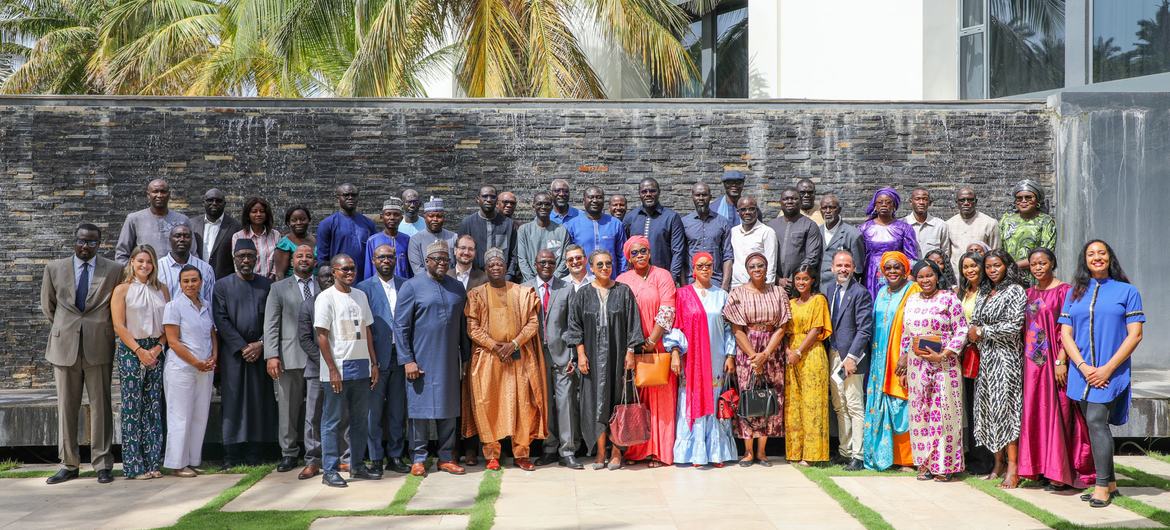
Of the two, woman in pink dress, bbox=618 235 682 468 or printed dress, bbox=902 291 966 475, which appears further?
woman in pink dress, bbox=618 235 682 468

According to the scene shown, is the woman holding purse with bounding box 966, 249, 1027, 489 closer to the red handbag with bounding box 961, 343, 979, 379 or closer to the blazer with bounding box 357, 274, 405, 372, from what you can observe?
the red handbag with bounding box 961, 343, 979, 379

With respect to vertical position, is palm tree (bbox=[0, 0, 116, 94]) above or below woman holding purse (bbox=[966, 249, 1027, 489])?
above

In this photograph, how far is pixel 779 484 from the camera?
7.16 m

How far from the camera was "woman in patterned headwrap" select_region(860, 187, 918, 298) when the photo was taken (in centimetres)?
846

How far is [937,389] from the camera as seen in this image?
730 cm

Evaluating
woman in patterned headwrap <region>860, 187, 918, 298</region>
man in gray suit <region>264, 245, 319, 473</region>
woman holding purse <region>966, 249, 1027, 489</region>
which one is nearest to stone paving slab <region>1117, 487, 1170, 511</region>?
woman holding purse <region>966, 249, 1027, 489</region>

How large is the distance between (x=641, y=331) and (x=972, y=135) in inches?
188

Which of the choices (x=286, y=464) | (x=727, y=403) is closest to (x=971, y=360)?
(x=727, y=403)

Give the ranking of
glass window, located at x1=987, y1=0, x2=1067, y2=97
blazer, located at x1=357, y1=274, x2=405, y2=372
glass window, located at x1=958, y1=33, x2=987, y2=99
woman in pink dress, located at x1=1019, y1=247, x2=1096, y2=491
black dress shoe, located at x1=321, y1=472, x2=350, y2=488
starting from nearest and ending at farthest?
1. woman in pink dress, located at x1=1019, y1=247, x2=1096, y2=491
2. black dress shoe, located at x1=321, y1=472, x2=350, y2=488
3. blazer, located at x1=357, y1=274, x2=405, y2=372
4. glass window, located at x1=987, y1=0, x2=1067, y2=97
5. glass window, located at x1=958, y1=33, x2=987, y2=99

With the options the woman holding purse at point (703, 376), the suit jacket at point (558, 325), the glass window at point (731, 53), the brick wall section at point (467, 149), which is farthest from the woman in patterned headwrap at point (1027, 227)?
the glass window at point (731, 53)

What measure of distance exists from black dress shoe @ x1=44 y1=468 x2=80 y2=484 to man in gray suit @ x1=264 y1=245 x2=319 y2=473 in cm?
140

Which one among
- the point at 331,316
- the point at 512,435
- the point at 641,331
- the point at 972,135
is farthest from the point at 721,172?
the point at 331,316

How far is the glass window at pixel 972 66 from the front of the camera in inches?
527

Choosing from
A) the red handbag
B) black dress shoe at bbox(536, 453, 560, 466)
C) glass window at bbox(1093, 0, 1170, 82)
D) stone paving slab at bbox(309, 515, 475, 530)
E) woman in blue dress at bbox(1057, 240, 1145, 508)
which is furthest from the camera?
glass window at bbox(1093, 0, 1170, 82)
